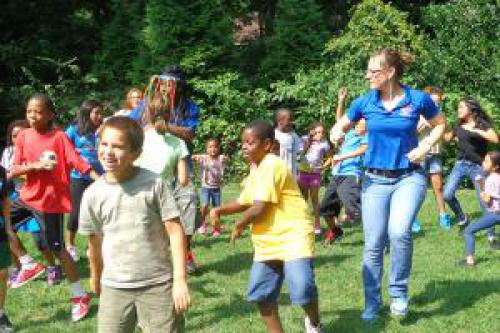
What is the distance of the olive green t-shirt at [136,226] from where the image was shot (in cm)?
396

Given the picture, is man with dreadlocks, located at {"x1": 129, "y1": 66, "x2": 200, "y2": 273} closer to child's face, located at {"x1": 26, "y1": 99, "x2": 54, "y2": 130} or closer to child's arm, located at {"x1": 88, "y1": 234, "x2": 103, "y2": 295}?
child's face, located at {"x1": 26, "y1": 99, "x2": 54, "y2": 130}

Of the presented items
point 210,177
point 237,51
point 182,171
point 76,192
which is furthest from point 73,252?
point 237,51

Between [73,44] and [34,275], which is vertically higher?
[73,44]

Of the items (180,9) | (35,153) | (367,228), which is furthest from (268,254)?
(180,9)

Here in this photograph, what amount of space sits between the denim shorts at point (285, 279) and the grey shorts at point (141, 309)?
3.60 feet

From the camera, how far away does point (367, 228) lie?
5.71 m

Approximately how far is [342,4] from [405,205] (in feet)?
64.3

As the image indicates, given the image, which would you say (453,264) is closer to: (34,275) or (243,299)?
(243,299)

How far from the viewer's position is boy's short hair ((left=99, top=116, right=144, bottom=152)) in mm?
3873

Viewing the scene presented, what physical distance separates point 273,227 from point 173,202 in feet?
3.87

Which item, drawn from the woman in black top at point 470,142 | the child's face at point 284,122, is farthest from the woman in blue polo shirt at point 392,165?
the child's face at point 284,122

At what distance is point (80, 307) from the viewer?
6.18 meters

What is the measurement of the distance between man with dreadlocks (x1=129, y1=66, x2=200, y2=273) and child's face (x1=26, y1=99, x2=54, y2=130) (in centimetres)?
75

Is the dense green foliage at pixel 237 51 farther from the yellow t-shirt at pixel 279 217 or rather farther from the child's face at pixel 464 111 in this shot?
the yellow t-shirt at pixel 279 217
